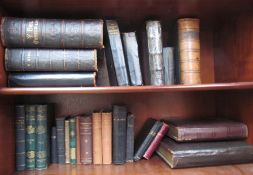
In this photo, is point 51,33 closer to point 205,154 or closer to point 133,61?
point 133,61

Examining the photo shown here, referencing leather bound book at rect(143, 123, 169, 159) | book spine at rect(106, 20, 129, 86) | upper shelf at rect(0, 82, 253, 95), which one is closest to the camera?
upper shelf at rect(0, 82, 253, 95)

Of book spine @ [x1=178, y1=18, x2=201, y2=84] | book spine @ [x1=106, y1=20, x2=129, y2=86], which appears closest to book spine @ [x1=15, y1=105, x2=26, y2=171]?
book spine @ [x1=106, y1=20, x2=129, y2=86]

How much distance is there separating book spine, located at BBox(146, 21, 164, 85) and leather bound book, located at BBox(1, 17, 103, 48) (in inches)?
7.4

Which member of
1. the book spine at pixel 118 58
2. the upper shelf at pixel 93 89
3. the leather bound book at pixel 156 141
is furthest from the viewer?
the leather bound book at pixel 156 141

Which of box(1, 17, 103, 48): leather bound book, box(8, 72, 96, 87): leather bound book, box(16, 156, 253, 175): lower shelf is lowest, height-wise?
box(16, 156, 253, 175): lower shelf

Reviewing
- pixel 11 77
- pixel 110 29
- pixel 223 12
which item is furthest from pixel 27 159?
pixel 223 12

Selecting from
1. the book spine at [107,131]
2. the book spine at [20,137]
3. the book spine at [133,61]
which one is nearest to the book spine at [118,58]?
the book spine at [133,61]

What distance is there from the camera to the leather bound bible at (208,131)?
40.6 inches

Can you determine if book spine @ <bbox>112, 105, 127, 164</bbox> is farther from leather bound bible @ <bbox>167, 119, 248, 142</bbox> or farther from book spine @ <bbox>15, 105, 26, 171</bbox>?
book spine @ <bbox>15, 105, 26, 171</bbox>

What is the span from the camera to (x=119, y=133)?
104cm

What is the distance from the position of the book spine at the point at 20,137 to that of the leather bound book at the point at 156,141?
48 centimetres

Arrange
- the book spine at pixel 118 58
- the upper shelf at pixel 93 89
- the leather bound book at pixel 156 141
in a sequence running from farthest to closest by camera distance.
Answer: the leather bound book at pixel 156 141, the book spine at pixel 118 58, the upper shelf at pixel 93 89

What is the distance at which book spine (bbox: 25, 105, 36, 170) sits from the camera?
1.01 meters

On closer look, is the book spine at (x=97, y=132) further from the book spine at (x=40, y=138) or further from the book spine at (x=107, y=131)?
the book spine at (x=40, y=138)
